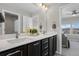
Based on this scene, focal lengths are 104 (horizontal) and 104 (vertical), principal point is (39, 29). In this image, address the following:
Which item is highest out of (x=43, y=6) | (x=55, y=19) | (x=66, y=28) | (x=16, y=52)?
(x=43, y=6)

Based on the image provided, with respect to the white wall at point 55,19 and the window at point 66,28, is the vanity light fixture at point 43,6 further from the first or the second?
the window at point 66,28

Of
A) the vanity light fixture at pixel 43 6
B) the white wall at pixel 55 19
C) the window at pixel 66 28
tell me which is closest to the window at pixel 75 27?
the window at pixel 66 28

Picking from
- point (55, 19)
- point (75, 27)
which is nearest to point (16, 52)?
A: point (55, 19)

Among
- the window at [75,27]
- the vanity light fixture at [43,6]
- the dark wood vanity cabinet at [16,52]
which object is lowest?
the dark wood vanity cabinet at [16,52]

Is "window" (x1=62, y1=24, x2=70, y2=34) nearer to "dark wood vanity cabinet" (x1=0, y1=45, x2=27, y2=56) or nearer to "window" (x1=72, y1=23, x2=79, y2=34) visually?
"window" (x1=72, y1=23, x2=79, y2=34)

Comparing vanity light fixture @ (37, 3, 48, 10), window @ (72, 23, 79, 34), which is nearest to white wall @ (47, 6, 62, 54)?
vanity light fixture @ (37, 3, 48, 10)

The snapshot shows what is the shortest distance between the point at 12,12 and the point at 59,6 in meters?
2.32

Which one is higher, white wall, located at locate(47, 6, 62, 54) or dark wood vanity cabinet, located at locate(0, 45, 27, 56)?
white wall, located at locate(47, 6, 62, 54)

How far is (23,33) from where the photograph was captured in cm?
295

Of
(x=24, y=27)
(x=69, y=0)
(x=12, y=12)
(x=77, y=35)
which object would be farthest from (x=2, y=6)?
(x=77, y=35)

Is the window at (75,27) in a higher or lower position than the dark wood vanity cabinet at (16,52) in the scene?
higher

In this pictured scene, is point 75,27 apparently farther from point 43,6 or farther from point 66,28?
point 43,6

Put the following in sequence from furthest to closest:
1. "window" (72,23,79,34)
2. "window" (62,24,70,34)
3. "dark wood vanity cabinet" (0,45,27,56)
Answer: "window" (62,24,70,34) < "window" (72,23,79,34) < "dark wood vanity cabinet" (0,45,27,56)

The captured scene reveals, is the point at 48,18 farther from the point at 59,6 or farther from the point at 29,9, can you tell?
the point at 29,9
